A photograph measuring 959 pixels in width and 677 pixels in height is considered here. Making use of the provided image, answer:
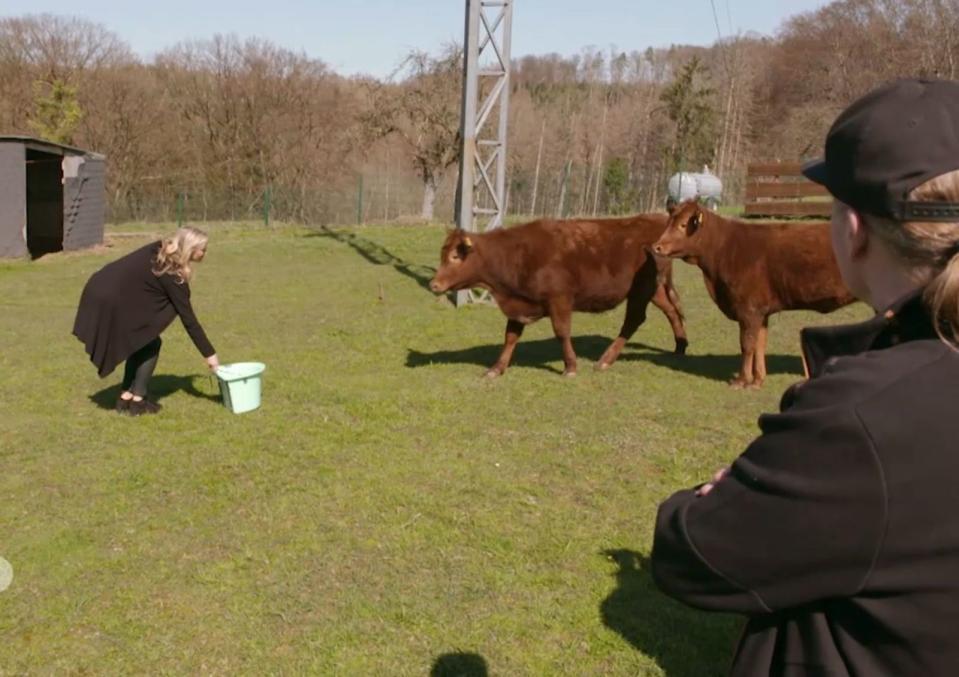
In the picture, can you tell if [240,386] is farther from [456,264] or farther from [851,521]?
[851,521]

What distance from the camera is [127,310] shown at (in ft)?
26.9

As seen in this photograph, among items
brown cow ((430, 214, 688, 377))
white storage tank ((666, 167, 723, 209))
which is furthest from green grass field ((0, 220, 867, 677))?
white storage tank ((666, 167, 723, 209))

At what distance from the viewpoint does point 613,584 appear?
5.14 meters

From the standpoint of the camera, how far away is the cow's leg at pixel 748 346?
31.5ft

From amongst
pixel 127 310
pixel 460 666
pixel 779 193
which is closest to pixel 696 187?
pixel 779 193

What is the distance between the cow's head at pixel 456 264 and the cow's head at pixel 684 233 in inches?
80.1

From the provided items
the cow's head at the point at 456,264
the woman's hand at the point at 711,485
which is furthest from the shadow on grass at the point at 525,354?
the woman's hand at the point at 711,485

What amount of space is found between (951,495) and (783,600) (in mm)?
310

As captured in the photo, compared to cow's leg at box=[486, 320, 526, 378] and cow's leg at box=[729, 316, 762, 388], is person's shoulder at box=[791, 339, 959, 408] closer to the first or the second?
cow's leg at box=[729, 316, 762, 388]

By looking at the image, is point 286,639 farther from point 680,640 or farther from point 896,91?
point 896,91

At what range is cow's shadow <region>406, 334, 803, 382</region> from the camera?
1062cm

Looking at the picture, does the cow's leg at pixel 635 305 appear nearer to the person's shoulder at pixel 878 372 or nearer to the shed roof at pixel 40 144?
the person's shoulder at pixel 878 372

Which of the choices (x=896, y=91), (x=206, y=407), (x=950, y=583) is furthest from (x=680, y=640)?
(x=206, y=407)

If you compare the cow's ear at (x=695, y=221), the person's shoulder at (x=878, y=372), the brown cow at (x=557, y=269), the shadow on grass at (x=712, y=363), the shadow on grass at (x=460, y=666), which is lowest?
the shadow on grass at (x=460, y=666)
